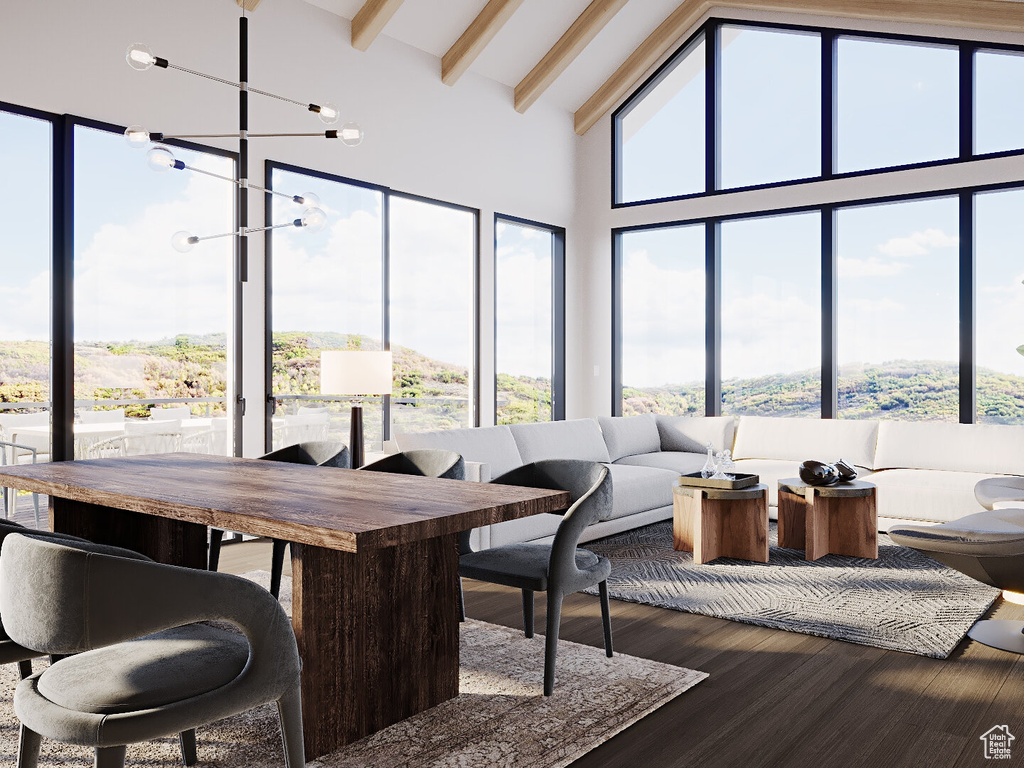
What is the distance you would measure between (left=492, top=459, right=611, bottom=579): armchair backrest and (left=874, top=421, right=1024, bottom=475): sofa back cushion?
12.7ft

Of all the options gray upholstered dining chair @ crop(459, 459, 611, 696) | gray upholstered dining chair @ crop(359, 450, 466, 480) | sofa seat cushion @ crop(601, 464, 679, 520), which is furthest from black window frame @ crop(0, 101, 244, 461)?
sofa seat cushion @ crop(601, 464, 679, 520)

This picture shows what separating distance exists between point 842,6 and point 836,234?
1.85 m

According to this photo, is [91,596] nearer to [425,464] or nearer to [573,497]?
[573,497]

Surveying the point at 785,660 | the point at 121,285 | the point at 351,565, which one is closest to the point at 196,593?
the point at 351,565

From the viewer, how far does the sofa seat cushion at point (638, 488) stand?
5.14m

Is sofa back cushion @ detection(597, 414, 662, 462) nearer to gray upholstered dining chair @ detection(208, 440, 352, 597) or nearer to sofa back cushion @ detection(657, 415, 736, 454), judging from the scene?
sofa back cushion @ detection(657, 415, 736, 454)

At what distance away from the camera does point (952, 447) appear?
5742mm

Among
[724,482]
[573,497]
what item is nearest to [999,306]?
[724,482]

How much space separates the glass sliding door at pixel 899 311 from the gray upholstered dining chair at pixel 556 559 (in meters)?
4.79

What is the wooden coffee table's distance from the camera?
182 inches

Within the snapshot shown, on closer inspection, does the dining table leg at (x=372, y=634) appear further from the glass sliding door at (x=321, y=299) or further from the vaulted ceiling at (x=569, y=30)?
the vaulted ceiling at (x=569, y=30)

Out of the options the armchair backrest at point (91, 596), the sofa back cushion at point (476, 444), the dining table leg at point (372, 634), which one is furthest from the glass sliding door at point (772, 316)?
the armchair backrest at point (91, 596)

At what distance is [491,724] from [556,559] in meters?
0.54

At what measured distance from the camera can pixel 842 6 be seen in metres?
6.72
